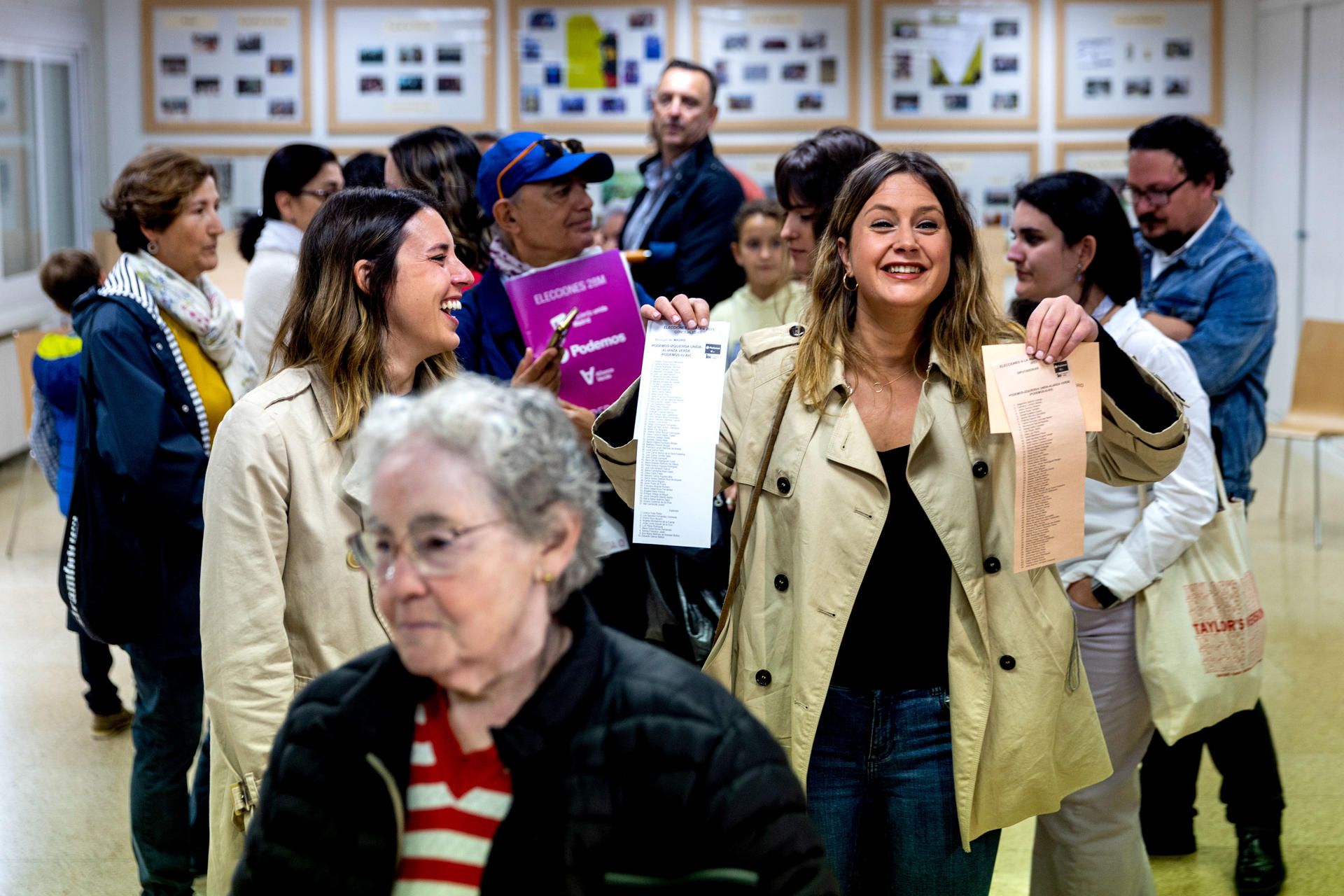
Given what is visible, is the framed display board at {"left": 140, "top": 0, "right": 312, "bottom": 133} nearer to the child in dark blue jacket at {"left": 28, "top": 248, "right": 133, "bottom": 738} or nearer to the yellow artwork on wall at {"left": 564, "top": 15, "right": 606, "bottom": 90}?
the yellow artwork on wall at {"left": 564, "top": 15, "right": 606, "bottom": 90}

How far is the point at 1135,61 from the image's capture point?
9.89 m

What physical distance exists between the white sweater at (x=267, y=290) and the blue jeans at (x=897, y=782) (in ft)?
8.08

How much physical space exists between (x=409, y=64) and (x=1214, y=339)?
7.28 meters

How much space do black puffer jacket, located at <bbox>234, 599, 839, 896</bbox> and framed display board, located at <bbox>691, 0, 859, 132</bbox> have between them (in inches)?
339

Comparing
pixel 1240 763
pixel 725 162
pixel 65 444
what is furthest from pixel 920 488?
pixel 725 162

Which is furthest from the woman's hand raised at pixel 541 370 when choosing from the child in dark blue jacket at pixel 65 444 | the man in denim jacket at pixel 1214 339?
the child in dark blue jacket at pixel 65 444

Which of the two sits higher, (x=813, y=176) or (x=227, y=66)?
(x=227, y=66)

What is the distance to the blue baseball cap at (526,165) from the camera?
328 centimetres

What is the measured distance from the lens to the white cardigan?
9.41 ft

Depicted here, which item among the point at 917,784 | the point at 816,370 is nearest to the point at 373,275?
the point at 816,370

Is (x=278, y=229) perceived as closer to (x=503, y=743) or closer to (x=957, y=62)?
(x=503, y=743)

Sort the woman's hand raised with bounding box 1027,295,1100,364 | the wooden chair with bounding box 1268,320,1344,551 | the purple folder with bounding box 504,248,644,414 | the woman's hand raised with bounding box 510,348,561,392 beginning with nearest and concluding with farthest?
1. the woman's hand raised with bounding box 1027,295,1100,364
2. the woman's hand raised with bounding box 510,348,561,392
3. the purple folder with bounding box 504,248,644,414
4. the wooden chair with bounding box 1268,320,1344,551

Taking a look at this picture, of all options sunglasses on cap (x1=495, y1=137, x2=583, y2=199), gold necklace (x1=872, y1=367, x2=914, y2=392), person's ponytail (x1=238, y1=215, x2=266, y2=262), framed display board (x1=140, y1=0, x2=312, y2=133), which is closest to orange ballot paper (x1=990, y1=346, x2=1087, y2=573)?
gold necklace (x1=872, y1=367, x2=914, y2=392)

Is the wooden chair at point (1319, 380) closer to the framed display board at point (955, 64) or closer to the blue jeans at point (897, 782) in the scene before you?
the framed display board at point (955, 64)
